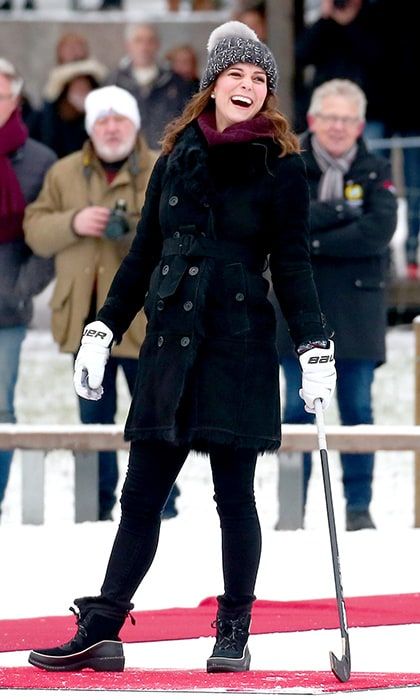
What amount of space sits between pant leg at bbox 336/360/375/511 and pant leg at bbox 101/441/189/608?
249 centimetres

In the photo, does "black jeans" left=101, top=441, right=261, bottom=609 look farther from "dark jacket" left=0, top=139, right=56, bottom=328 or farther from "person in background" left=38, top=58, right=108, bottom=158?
"person in background" left=38, top=58, right=108, bottom=158

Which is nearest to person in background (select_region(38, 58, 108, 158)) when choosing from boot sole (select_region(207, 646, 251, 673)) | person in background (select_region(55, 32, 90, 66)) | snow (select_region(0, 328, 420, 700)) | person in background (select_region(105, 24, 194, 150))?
person in background (select_region(55, 32, 90, 66))

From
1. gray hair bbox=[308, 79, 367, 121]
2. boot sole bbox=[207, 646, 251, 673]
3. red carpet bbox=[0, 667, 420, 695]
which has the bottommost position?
red carpet bbox=[0, 667, 420, 695]

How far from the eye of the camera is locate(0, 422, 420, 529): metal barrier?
Result: 25.1 feet

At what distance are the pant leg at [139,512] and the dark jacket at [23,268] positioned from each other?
8.80ft

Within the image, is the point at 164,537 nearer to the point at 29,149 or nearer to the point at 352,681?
the point at 29,149

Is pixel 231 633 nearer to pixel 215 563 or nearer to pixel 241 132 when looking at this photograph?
pixel 241 132

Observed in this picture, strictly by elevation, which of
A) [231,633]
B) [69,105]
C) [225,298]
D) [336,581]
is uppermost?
[69,105]

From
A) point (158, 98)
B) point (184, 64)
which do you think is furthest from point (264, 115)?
point (184, 64)

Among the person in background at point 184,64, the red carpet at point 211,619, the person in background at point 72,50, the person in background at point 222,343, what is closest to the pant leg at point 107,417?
the red carpet at point 211,619

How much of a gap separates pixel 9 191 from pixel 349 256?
1360 mm

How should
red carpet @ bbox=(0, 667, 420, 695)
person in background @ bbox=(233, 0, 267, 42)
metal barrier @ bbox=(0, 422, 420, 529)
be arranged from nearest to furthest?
red carpet @ bbox=(0, 667, 420, 695)
metal barrier @ bbox=(0, 422, 420, 529)
person in background @ bbox=(233, 0, 267, 42)

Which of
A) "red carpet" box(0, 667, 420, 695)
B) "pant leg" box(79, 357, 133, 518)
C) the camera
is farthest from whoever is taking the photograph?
"pant leg" box(79, 357, 133, 518)

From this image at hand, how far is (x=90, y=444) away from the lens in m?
7.75
